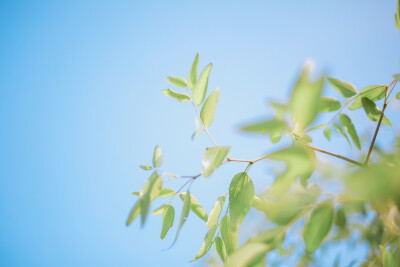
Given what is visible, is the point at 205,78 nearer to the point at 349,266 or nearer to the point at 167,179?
the point at 167,179

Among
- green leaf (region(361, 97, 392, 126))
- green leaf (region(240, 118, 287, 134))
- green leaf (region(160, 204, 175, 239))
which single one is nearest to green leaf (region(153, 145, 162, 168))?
green leaf (region(160, 204, 175, 239))

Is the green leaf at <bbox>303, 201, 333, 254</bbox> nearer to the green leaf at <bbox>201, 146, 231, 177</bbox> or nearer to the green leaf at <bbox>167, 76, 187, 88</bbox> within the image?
the green leaf at <bbox>201, 146, 231, 177</bbox>

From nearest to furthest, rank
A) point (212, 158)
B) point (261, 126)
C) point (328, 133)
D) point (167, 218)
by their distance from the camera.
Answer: point (261, 126), point (212, 158), point (167, 218), point (328, 133)

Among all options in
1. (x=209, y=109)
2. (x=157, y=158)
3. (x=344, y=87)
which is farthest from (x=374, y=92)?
(x=157, y=158)

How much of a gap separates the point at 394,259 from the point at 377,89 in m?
0.28

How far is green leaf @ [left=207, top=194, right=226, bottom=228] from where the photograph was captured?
34 centimetres

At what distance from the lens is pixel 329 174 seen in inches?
6.4

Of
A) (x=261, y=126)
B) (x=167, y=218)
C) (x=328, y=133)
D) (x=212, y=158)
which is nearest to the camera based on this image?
(x=261, y=126)

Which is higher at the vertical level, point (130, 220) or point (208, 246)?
point (130, 220)

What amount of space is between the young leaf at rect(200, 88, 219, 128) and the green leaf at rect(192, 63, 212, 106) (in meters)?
0.03

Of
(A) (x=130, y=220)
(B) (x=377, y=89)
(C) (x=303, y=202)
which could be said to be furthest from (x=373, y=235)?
(A) (x=130, y=220)

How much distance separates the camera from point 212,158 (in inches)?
10.9

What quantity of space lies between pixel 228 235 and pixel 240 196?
0.06 meters

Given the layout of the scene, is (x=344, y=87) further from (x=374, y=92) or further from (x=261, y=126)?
(x=261, y=126)
